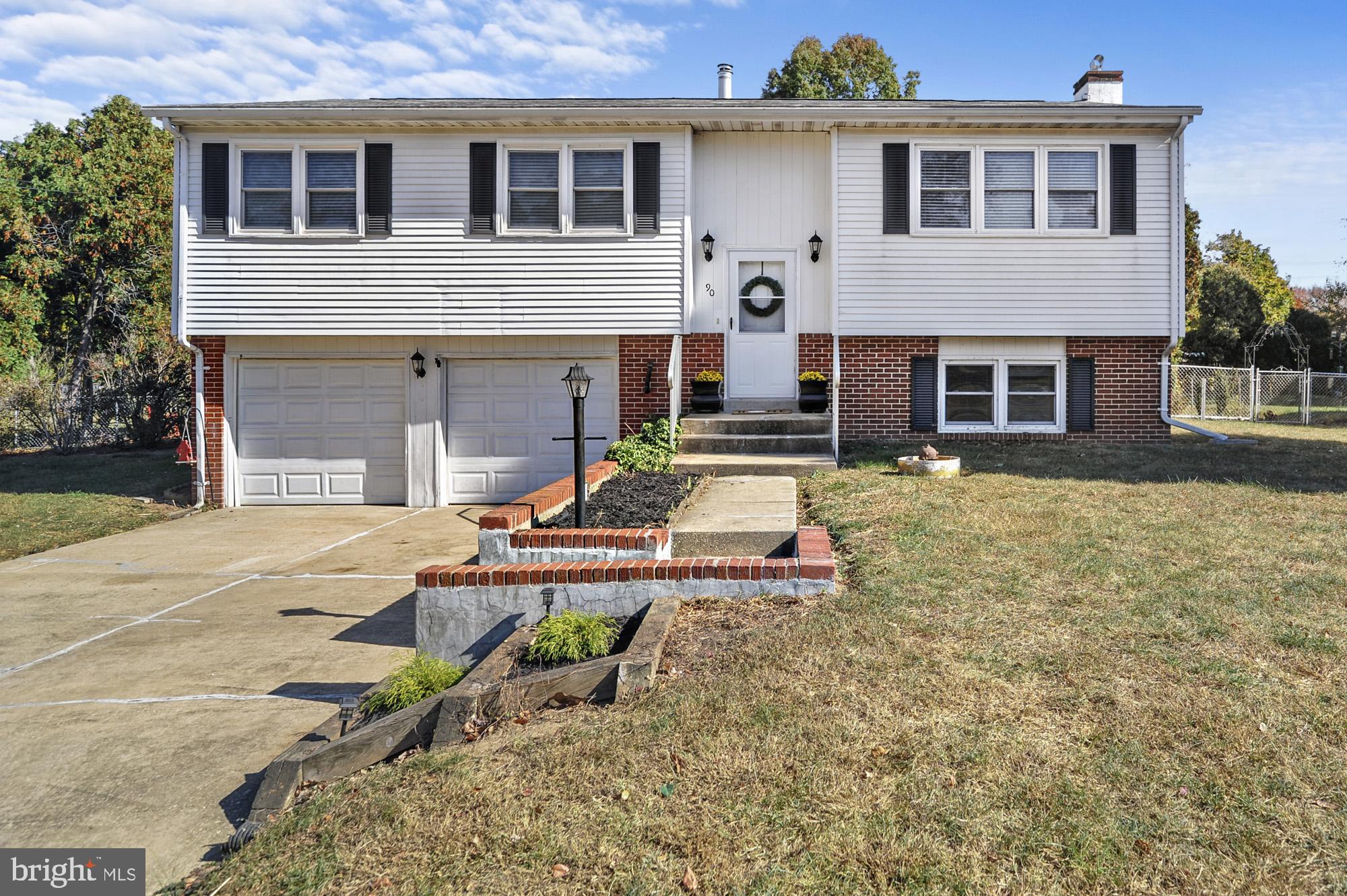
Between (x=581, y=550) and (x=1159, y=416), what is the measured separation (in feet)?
31.8

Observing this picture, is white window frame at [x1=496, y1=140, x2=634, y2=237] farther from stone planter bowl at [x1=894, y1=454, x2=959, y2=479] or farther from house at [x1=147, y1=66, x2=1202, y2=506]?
stone planter bowl at [x1=894, y1=454, x2=959, y2=479]

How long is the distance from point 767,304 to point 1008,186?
3.51m

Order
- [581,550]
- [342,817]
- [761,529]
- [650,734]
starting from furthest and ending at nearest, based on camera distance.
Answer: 1. [761,529]
2. [581,550]
3. [650,734]
4. [342,817]

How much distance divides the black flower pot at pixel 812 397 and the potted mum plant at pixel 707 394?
3.58ft

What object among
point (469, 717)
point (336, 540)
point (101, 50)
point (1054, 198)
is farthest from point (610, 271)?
point (101, 50)

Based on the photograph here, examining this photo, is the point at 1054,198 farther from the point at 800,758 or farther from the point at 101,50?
the point at 101,50

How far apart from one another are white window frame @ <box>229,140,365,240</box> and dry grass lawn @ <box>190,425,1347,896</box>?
9.33m

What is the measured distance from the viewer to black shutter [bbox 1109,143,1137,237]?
37.4 feet

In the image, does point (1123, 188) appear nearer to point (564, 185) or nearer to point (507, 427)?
point (564, 185)

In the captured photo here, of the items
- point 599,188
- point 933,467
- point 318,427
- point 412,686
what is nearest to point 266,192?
point 318,427

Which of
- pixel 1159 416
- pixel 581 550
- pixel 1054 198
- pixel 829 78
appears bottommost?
pixel 581 550

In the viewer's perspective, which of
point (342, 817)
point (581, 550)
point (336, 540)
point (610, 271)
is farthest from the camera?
point (610, 271)

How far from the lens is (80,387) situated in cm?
1777

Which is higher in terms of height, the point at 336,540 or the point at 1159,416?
the point at 1159,416
